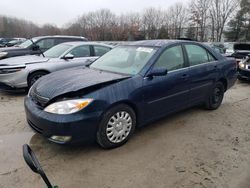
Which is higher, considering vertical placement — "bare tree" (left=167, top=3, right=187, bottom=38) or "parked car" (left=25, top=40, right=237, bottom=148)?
"bare tree" (left=167, top=3, right=187, bottom=38)

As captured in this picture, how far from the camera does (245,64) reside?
839cm

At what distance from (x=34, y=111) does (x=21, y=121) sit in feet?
4.67

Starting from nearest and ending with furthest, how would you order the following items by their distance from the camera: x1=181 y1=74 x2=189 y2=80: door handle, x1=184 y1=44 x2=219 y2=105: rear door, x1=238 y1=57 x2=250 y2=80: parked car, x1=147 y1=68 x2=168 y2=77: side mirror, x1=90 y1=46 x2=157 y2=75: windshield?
x1=147 y1=68 x2=168 y2=77: side mirror < x1=90 y1=46 x2=157 y2=75: windshield < x1=181 y1=74 x2=189 y2=80: door handle < x1=184 y1=44 x2=219 y2=105: rear door < x1=238 y1=57 x2=250 y2=80: parked car

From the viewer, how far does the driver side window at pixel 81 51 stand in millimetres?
6676

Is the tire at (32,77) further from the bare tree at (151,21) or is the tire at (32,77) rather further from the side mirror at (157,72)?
the bare tree at (151,21)

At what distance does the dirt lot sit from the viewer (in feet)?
8.63

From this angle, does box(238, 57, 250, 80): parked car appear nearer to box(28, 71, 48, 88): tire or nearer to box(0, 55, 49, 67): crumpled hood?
box(0, 55, 49, 67): crumpled hood

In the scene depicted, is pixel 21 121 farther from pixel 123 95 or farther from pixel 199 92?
pixel 199 92

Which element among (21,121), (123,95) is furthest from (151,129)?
(21,121)

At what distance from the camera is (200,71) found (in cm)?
438

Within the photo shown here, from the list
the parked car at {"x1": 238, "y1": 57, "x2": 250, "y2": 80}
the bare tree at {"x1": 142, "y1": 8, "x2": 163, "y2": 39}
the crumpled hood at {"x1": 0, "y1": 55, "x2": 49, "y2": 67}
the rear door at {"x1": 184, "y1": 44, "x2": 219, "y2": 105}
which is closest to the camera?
the rear door at {"x1": 184, "y1": 44, "x2": 219, "y2": 105}

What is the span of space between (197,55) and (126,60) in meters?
1.50

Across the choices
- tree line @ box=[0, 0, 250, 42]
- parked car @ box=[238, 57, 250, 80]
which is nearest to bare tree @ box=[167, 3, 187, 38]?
tree line @ box=[0, 0, 250, 42]

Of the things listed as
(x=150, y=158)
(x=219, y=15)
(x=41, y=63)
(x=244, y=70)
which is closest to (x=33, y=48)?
(x=41, y=63)
